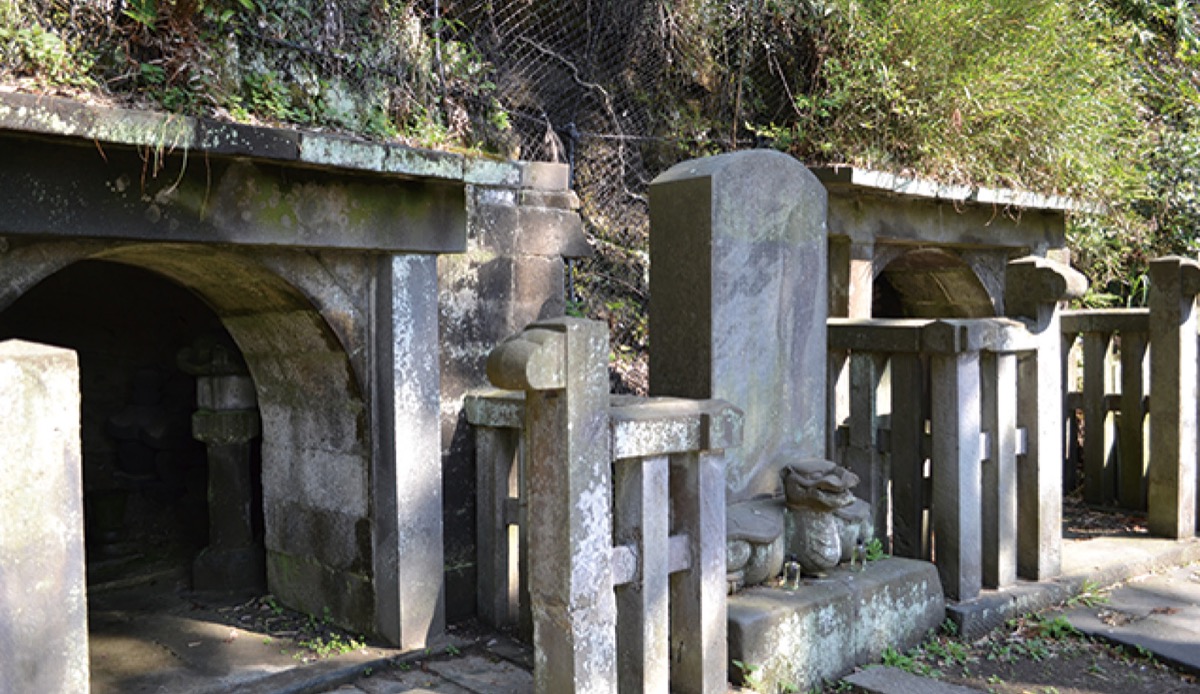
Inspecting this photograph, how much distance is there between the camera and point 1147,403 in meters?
6.98

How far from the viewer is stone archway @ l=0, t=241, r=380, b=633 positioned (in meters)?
4.31

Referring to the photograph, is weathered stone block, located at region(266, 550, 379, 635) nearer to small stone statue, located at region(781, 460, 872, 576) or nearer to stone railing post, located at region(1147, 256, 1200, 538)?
small stone statue, located at region(781, 460, 872, 576)

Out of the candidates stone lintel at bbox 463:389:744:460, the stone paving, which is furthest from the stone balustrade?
stone lintel at bbox 463:389:744:460

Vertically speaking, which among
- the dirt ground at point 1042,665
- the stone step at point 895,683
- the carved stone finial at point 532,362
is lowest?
the dirt ground at point 1042,665

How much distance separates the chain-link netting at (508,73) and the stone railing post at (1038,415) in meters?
2.60

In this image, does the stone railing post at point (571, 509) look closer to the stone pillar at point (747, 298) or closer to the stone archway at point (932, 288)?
the stone pillar at point (747, 298)

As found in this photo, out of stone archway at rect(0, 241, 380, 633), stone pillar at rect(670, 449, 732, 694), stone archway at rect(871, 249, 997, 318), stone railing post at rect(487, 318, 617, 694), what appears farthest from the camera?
stone archway at rect(871, 249, 997, 318)

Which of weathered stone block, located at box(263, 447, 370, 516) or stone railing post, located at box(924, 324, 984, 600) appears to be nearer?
weathered stone block, located at box(263, 447, 370, 516)

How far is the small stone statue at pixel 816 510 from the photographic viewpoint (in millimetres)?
4328

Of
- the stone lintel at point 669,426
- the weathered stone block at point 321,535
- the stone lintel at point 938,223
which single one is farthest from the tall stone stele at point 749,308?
the weathered stone block at point 321,535

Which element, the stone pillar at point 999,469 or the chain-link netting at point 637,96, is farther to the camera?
the chain-link netting at point 637,96

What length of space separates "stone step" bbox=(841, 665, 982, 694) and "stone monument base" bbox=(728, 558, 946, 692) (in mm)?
133

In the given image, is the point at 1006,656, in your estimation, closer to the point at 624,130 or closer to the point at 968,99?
the point at 968,99

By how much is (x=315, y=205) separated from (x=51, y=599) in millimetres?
2186
